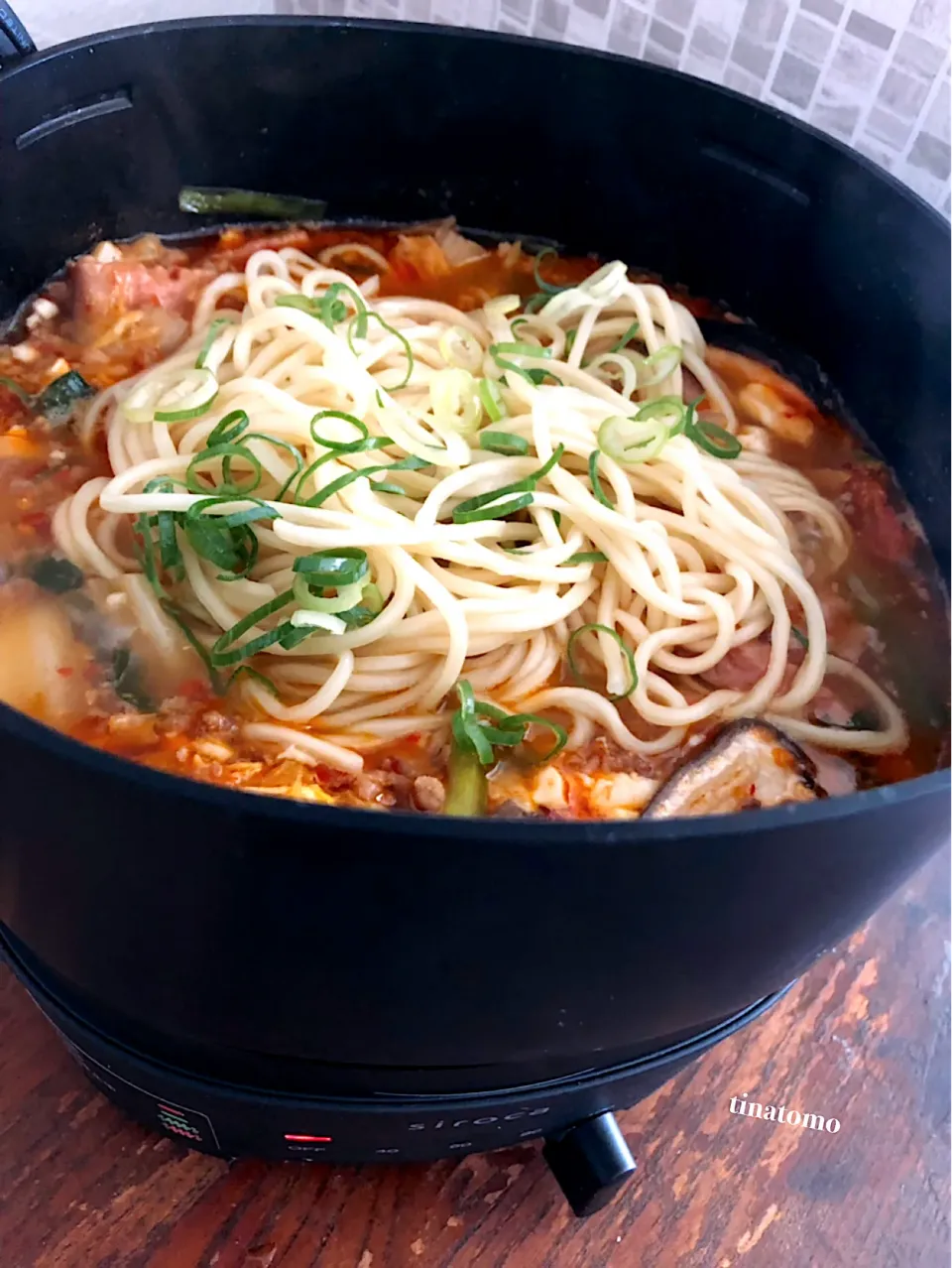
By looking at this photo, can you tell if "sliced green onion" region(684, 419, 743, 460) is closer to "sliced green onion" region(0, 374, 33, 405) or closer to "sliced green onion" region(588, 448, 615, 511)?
"sliced green onion" region(588, 448, 615, 511)

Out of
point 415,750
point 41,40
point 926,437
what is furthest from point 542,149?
point 415,750

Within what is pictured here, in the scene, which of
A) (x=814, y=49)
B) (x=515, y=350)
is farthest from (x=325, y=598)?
(x=814, y=49)

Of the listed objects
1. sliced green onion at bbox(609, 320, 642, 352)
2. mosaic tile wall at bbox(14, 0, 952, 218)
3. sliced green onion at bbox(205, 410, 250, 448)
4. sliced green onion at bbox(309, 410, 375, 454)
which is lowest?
sliced green onion at bbox(205, 410, 250, 448)

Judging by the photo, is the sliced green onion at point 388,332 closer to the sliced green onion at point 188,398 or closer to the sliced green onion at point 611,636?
the sliced green onion at point 188,398

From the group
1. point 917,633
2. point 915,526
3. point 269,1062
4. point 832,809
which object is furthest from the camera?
point 915,526

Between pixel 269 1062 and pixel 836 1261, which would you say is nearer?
pixel 269 1062

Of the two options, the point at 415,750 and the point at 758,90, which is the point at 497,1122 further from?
the point at 758,90

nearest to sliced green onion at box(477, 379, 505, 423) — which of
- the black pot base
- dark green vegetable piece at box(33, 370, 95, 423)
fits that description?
dark green vegetable piece at box(33, 370, 95, 423)
